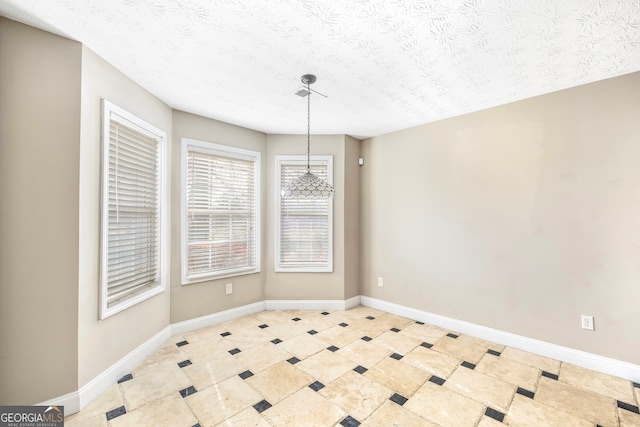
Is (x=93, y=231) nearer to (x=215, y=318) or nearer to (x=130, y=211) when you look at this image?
(x=130, y=211)

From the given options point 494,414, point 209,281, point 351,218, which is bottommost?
point 494,414

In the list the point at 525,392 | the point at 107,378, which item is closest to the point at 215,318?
the point at 107,378

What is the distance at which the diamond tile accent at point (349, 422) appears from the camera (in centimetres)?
183

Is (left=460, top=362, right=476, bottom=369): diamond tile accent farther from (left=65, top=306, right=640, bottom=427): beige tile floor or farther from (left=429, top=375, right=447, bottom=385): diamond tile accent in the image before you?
(left=429, top=375, right=447, bottom=385): diamond tile accent

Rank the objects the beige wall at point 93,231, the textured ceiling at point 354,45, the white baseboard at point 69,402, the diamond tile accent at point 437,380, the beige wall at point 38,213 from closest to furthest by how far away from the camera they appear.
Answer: the textured ceiling at point 354,45
the beige wall at point 38,213
the white baseboard at point 69,402
the beige wall at point 93,231
the diamond tile accent at point 437,380

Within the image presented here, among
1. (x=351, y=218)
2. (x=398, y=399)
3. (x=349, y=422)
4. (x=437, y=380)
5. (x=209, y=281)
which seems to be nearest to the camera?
(x=349, y=422)

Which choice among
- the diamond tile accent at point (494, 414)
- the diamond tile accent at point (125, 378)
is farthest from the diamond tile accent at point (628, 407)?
the diamond tile accent at point (125, 378)

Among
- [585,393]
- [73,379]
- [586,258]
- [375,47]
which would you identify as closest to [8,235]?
[73,379]

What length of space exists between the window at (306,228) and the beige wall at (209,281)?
0.31 metres

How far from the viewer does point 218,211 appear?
3.57 meters

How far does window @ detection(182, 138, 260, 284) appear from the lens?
333cm

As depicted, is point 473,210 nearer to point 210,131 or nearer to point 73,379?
point 210,131

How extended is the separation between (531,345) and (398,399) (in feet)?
5.69

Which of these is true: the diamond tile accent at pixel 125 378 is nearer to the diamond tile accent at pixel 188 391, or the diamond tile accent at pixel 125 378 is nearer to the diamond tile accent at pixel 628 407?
the diamond tile accent at pixel 188 391
